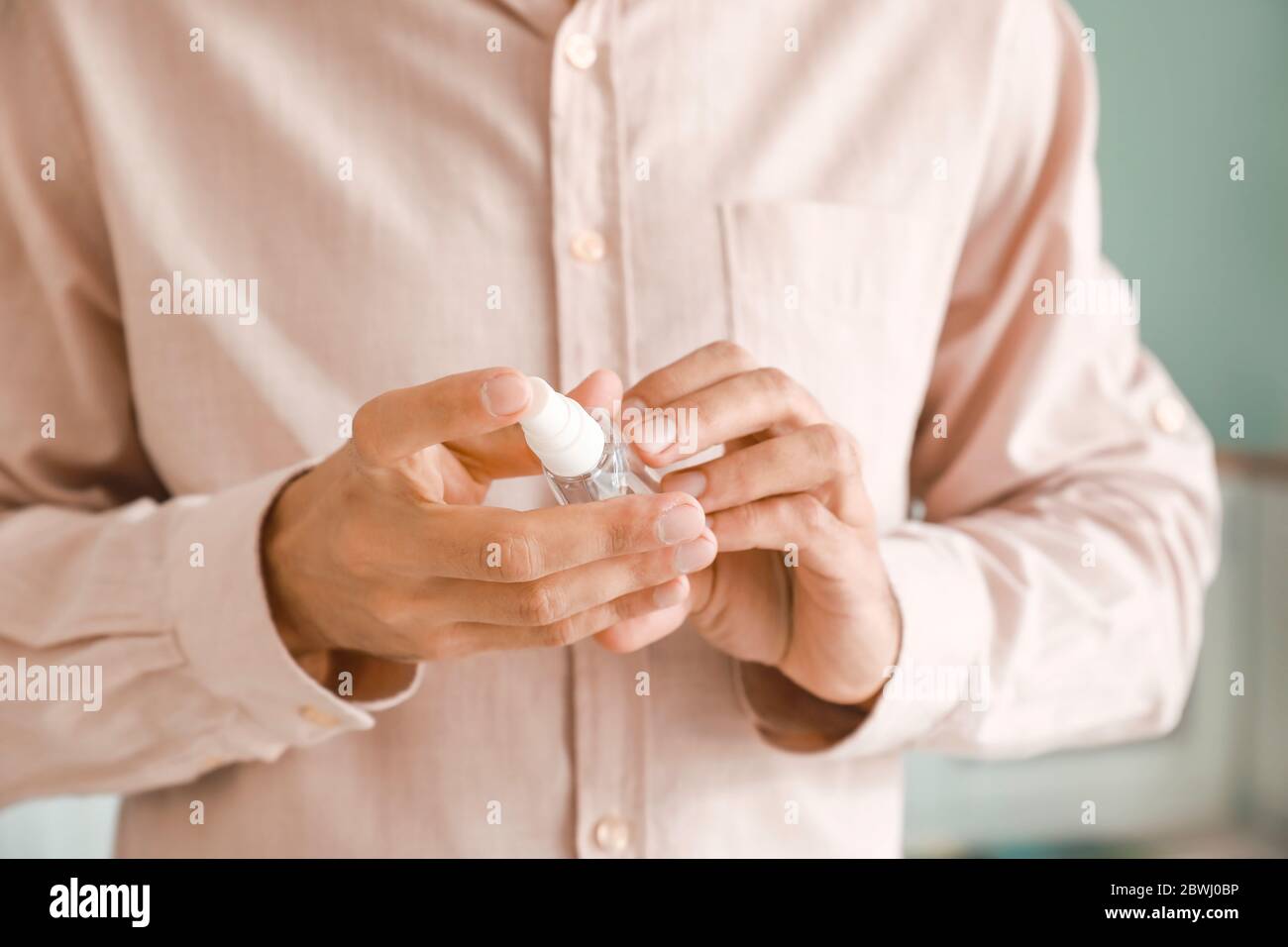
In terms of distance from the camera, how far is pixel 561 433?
0.35 m

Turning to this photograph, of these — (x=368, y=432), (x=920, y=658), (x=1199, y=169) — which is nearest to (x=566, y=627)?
(x=368, y=432)

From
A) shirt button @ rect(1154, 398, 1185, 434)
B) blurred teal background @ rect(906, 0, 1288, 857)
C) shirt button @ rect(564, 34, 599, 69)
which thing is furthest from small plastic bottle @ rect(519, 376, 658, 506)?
blurred teal background @ rect(906, 0, 1288, 857)

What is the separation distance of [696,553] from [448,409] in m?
0.10

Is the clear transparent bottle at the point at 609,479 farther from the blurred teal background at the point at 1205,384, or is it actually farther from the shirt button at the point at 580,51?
the blurred teal background at the point at 1205,384

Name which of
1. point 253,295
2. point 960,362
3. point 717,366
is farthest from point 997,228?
point 253,295

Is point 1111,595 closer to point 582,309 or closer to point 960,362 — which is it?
point 960,362

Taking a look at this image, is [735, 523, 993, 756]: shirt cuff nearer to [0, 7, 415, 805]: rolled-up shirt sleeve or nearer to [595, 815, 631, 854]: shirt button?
[595, 815, 631, 854]: shirt button

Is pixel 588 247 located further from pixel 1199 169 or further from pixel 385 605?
pixel 1199 169

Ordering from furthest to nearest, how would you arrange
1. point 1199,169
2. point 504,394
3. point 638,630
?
point 1199,169
point 638,630
point 504,394

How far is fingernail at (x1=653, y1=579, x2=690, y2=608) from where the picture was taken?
Answer: 1.28ft

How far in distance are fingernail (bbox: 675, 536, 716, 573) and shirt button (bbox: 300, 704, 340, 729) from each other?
20 cm

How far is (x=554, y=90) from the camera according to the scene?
518mm

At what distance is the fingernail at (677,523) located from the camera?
1.14ft

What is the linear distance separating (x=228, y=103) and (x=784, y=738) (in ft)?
1.44
